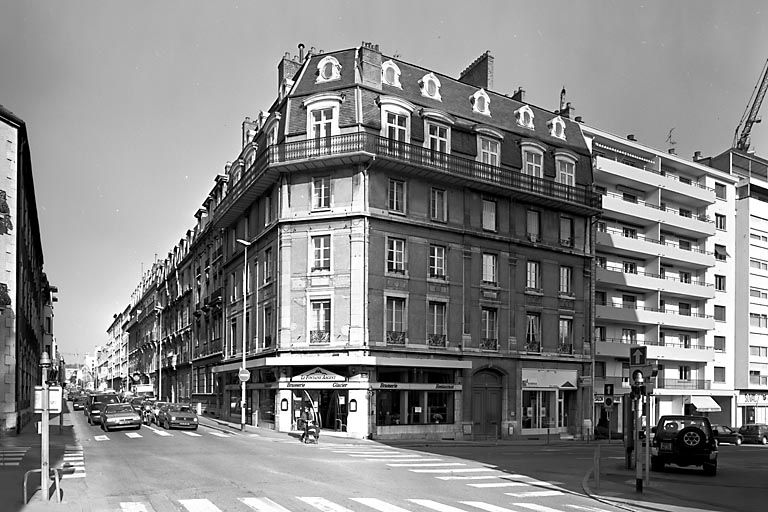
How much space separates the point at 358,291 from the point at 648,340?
30499 millimetres

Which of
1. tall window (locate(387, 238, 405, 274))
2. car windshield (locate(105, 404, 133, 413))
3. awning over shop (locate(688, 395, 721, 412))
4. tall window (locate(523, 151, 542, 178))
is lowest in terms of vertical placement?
awning over shop (locate(688, 395, 721, 412))

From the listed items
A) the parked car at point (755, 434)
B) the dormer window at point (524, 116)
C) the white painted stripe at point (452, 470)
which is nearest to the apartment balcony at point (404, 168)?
the dormer window at point (524, 116)

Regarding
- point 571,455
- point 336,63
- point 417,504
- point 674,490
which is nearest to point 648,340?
point 571,455

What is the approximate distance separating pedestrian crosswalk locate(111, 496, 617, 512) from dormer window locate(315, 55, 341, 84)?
2836 centimetres

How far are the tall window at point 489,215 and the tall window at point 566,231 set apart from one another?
18.6 ft

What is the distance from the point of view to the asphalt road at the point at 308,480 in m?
15.7

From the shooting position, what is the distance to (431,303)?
41.1 meters

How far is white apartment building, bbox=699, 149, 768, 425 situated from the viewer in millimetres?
66688

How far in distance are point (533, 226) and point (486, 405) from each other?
1120 centimetres

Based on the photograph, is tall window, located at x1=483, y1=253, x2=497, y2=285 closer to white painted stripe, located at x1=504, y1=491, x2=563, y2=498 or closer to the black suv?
the black suv

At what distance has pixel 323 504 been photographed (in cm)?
1541

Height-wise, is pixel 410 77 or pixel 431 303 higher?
pixel 410 77

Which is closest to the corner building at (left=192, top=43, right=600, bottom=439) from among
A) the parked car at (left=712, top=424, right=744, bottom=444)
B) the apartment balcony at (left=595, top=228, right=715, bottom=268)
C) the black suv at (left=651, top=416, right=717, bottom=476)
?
the apartment balcony at (left=595, top=228, right=715, bottom=268)

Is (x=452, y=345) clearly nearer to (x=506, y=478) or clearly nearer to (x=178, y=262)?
(x=506, y=478)
